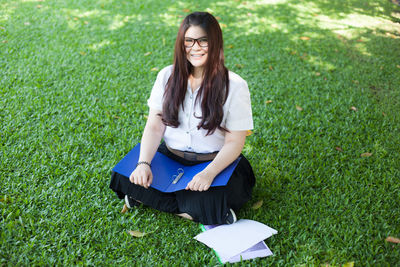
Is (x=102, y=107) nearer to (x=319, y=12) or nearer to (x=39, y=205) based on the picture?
(x=39, y=205)

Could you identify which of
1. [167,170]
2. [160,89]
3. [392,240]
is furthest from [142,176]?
[392,240]

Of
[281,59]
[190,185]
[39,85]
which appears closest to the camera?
[190,185]

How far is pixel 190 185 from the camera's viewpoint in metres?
2.15

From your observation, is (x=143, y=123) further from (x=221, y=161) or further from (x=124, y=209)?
(x=221, y=161)

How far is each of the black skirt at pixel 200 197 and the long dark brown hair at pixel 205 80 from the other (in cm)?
40

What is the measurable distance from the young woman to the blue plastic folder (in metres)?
0.05

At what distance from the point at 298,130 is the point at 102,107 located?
203 centimetres

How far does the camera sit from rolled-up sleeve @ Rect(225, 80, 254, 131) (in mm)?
2174

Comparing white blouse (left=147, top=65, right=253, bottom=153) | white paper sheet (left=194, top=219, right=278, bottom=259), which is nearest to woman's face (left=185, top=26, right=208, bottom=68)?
white blouse (left=147, top=65, right=253, bottom=153)

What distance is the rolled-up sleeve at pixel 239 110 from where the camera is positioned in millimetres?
2174

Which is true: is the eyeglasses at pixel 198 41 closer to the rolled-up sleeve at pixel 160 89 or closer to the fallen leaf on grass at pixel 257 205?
the rolled-up sleeve at pixel 160 89

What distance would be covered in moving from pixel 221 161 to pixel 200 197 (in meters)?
0.28

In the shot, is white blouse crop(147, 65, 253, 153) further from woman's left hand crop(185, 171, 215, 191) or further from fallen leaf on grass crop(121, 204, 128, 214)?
fallen leaf on grass crop(121, 204, 128, 214)

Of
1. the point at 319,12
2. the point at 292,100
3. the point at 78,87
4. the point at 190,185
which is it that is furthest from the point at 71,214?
the point at 319,12
